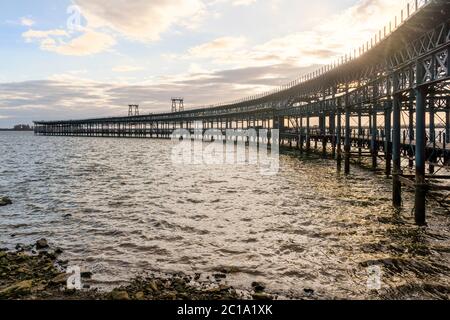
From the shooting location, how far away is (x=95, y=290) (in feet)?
32.3

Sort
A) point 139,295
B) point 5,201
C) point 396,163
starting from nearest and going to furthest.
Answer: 1. point 139,295
2. point 396,163
3. point 5,201

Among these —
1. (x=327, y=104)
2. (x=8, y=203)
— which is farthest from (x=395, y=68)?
(x=327, y=104)

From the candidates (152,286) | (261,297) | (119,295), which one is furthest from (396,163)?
(119,295)

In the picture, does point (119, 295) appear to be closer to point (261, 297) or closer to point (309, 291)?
point (261, 297)

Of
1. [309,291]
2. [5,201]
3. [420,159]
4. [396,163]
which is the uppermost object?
[420,159]

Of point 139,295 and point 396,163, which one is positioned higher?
point 396,163

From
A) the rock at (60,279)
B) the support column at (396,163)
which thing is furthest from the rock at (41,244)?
the support column at (396,163)

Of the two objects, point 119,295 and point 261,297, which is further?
point 261,297

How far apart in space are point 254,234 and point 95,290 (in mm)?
7233

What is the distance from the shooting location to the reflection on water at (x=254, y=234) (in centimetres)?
1069

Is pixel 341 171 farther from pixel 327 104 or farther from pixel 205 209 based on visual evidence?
pixel 205 209

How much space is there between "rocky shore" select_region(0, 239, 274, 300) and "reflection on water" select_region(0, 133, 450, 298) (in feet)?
2.21

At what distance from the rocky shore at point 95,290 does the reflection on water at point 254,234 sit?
0.67 metres
